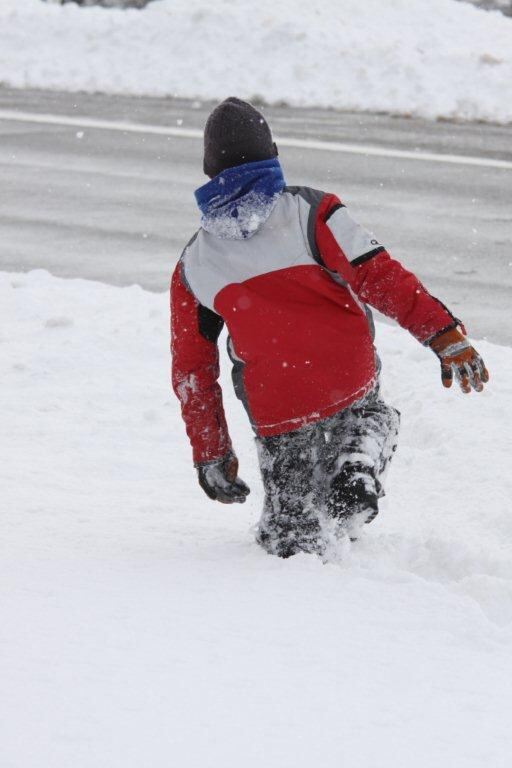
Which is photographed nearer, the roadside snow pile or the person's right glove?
the person's right glove

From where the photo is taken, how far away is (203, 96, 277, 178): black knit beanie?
3.39 meters

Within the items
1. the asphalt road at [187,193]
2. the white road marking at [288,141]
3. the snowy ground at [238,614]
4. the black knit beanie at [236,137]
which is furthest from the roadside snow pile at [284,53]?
the black knit beanie at [236,137]

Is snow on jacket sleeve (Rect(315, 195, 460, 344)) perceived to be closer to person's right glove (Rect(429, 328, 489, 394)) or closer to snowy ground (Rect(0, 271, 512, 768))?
person's right glove (Rect(429, 328, 489, 394))

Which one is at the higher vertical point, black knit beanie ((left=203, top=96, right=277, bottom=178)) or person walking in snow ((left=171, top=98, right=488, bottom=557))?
black knit beanie ((left=203, top=96, right=277, bottom=178))

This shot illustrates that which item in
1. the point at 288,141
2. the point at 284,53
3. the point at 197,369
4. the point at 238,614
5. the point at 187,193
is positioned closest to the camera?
the point at 238,614

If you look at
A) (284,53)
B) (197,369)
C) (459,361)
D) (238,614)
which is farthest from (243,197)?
(284,53)

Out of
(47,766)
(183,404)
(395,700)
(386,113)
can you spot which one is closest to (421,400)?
(183,404)

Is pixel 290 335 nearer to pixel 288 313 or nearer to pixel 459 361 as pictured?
pixel 288 313

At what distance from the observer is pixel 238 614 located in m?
3.08

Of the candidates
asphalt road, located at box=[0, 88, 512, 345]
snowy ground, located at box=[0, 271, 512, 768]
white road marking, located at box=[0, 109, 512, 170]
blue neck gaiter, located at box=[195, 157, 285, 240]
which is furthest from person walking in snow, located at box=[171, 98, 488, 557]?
white road marking, located at box=[0, 109, 512, 170]

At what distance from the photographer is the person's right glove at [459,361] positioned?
3.35m

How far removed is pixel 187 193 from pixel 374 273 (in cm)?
725

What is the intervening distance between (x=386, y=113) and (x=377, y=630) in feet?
37.3

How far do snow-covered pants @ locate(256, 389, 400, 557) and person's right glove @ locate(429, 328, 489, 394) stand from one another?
409mm
